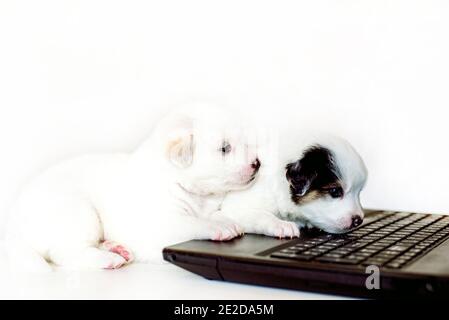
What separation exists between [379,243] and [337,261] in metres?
0.20

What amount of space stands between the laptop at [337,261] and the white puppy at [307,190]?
0.09 m

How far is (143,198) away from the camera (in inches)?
54.5

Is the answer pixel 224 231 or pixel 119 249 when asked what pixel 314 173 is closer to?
pixel 224 231

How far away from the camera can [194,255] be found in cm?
113

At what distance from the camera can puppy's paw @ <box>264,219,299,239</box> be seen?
4.34 feet

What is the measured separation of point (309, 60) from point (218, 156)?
0.51m

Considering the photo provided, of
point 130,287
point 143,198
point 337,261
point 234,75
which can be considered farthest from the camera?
point 234,75

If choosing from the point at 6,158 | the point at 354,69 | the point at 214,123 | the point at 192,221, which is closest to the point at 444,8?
the point at 354,69

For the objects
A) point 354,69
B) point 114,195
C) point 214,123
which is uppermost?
point 354,69

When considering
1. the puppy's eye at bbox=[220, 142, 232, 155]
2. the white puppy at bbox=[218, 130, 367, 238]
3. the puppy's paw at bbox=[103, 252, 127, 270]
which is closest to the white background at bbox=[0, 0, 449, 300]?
the white puppy at bbox=[218, 130, 367, 238]

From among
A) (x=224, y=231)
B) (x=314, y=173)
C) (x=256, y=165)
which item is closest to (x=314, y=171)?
(x=314, y=173)

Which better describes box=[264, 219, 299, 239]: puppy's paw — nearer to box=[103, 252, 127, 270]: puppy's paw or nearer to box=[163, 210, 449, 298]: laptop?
box=[163, 210, 449, 298]: laptop

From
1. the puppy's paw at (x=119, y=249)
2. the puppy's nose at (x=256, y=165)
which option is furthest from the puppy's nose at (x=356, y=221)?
the puppy's paw at (x=119, y=249)
